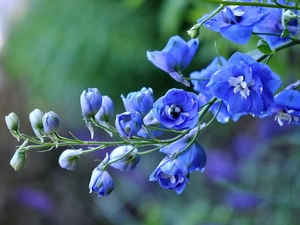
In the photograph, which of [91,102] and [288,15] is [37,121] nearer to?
[91,102]

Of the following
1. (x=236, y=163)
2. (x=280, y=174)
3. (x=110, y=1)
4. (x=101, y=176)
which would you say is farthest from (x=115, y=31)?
(x=101, y=176)

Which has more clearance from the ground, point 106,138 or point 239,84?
point 239,84

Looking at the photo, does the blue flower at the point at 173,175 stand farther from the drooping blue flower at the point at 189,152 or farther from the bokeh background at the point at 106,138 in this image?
the bokeh background at the point at 106,138

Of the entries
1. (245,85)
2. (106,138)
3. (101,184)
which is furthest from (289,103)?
(106,138)

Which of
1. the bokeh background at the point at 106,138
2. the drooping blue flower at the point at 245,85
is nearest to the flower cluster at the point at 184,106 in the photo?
the drooping blue flower at the point at 245,85

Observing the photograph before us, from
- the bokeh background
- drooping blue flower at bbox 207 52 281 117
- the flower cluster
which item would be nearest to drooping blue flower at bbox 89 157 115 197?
the flower cluster

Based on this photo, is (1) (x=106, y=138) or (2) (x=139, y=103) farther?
(1) (x=106, y=138)
